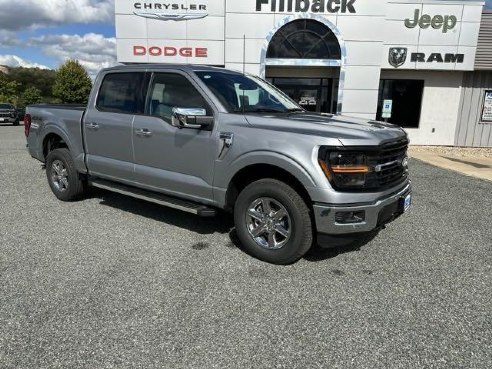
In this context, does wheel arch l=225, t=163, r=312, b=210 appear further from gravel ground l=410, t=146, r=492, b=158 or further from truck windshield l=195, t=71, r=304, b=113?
gravel ground l=410, t=146, r=492, b=158

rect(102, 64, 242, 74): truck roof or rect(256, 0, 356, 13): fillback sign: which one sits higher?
rect(256, 0, 356, 13): fillback sign

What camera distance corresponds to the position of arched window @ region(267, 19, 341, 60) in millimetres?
14367

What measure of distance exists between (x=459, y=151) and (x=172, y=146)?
518 inches

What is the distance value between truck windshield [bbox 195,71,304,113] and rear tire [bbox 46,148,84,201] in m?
2.66

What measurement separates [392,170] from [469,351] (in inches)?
69.9

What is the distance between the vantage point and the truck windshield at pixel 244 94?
14.2ft

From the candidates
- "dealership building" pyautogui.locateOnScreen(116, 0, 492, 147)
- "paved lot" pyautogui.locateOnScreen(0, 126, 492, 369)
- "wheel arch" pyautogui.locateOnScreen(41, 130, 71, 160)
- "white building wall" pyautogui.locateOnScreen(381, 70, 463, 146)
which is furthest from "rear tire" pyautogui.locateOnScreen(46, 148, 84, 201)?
"white building wall" pyautogui.locateOnScreen(381, 70, 463, 146)

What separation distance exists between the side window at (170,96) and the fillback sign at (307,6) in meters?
10.9

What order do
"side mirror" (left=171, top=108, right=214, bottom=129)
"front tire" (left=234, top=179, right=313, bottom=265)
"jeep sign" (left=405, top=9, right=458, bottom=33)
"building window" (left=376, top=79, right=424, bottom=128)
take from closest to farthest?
"front tire" (left=234, top=179, right=313, bottom=265)
"side mirror" (left=171, top=108, right=214, bottom=129)
"jeep sign" (left=405, top=9, right=458, bottom=33)
"building window" (left=376, top=79, right=424, bottom=128)

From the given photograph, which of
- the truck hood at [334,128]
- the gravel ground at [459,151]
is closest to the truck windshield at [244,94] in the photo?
the truck hood at [334,128]

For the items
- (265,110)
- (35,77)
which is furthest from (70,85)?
(265,110)

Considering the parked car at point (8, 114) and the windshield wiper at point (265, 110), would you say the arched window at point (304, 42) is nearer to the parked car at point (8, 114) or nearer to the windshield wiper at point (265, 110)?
the windshield wiper at point (265, 110)

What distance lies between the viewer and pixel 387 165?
12.3ft

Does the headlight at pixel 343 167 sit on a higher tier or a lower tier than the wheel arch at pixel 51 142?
higher
